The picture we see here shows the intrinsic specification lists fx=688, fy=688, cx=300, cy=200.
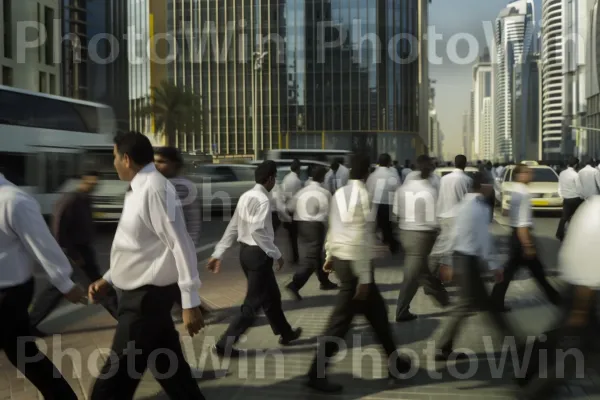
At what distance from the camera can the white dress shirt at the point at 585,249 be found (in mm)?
3602

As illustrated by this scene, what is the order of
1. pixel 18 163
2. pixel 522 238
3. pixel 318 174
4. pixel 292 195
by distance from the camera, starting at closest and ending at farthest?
1. pixel 522 238
2. pixel 318 174
3. pixel 292 195
4. pixel 18 163

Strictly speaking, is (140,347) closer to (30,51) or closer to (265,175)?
(265,175)

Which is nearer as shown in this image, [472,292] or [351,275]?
[351,275]

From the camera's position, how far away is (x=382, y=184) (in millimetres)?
11906

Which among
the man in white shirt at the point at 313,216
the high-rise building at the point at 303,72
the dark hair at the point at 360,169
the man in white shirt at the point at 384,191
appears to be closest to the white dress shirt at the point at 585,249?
the dark hair at the point at 360,169

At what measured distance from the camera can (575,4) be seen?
135750mm

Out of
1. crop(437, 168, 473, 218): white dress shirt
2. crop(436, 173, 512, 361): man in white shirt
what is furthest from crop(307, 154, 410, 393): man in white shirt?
crop(437, 168, 473, 218): white dress shirt

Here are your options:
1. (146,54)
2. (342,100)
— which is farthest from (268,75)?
(146,54)

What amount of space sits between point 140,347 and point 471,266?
8.92 feet

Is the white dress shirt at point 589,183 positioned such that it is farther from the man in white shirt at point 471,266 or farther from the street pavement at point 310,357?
the man in white shirt at point 471,266

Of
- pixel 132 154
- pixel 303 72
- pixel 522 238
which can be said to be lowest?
pixel 522 238

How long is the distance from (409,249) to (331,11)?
67973 mm

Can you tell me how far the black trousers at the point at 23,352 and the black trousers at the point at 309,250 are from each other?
454 centimetres

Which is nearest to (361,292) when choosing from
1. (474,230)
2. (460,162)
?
(474,230)
